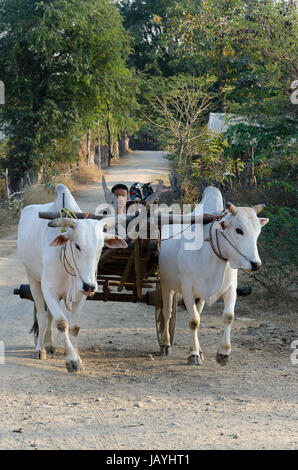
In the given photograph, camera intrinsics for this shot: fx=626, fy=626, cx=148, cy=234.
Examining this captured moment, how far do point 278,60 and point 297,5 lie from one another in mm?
3407

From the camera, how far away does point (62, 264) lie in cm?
534

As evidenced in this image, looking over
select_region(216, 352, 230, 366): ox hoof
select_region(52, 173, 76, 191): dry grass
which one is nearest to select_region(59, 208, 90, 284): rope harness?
select_region(216, 352, 230, 366): ox hoof

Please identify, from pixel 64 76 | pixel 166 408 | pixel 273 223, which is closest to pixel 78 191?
pixel 64 76

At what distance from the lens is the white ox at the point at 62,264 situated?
4902 mm

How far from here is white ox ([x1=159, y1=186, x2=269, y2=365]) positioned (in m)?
5.16

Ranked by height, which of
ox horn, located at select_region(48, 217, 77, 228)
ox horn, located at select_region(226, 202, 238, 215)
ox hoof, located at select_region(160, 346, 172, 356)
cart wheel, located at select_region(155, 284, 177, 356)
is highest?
ox horn, located at select_region(226, 202, 238, 215)

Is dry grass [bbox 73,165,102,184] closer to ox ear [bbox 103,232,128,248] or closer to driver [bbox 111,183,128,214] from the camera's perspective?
driver [bbox 111,183,128,214]

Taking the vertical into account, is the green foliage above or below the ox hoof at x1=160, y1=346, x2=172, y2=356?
above

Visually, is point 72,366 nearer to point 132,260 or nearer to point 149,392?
point 149,392

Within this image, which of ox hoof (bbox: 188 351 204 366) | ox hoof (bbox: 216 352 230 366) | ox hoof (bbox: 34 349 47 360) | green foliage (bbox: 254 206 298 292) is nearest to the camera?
ox hoof (bbox: 216 352 230 366)

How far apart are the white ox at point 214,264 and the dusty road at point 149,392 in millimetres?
356

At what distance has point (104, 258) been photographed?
5.54 metres

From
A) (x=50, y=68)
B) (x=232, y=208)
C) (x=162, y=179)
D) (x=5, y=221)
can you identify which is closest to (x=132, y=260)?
(x=232, y=208)

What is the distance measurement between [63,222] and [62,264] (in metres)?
0.49
